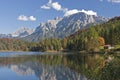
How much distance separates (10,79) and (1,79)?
83.1 inches

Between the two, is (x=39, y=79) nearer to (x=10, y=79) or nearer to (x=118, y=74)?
(x=10, y=79)

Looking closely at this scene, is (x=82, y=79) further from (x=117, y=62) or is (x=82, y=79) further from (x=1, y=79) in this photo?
(x=117, y=62)

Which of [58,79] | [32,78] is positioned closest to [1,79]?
[32,78]

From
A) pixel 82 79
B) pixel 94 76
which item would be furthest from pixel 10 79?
pixel 94 76

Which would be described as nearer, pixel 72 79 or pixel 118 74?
pixel 118 74

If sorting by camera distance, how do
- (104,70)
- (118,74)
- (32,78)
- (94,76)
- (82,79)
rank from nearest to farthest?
1. (118,74)
2. (104,70)
3. (94,76)
4. (82,79)
5. (32,78)

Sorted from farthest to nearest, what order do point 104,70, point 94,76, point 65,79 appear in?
point 65,79 → point 94,76 → point 104,70

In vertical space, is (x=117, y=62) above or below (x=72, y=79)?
above

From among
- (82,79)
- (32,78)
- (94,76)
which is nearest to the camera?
(94,76)

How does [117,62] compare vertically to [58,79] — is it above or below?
above

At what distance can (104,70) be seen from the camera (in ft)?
107

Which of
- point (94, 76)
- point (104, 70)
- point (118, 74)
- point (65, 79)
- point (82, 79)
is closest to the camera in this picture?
point (118, 74)

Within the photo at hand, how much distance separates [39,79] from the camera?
65062 millimetres

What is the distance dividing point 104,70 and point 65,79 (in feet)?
101
